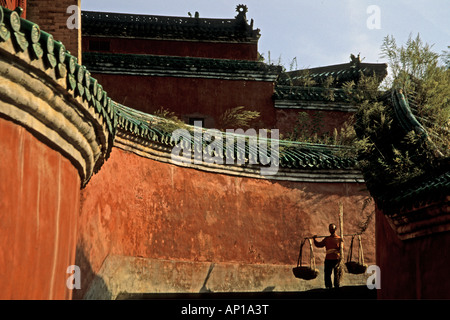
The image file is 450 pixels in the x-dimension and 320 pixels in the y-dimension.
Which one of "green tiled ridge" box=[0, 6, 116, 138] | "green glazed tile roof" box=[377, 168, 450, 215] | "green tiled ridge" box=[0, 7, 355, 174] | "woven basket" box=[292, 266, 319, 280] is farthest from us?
"woven basket" box=[292, 266, 319, 280]

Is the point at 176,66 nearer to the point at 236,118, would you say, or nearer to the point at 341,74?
the point at 236,118

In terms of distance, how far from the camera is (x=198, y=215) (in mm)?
13117

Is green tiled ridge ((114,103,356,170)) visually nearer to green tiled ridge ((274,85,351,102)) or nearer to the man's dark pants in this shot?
the man's dark pants

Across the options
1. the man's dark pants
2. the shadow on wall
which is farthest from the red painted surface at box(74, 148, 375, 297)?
the man's dark pants

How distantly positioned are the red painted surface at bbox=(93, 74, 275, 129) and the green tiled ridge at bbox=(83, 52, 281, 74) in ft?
0.74

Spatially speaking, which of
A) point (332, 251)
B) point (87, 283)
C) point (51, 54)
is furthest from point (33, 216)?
point (332, 251)

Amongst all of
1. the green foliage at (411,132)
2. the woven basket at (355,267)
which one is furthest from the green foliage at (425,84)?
the woven basket at (355,267)

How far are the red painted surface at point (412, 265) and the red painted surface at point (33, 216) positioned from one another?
10.9 feet

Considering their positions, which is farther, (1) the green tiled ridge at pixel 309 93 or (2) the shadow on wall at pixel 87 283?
(1) the green tiled ridge at pixel 309 93

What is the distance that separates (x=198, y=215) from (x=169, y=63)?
16.1ft

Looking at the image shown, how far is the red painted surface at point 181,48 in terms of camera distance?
18188 millimetres

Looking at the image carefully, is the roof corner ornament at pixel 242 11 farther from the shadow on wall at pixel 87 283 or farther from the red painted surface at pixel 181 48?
the shadow on wall at pixel 87 283

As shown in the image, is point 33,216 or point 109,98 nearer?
point 33,216

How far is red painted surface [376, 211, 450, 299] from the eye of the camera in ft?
24.5
